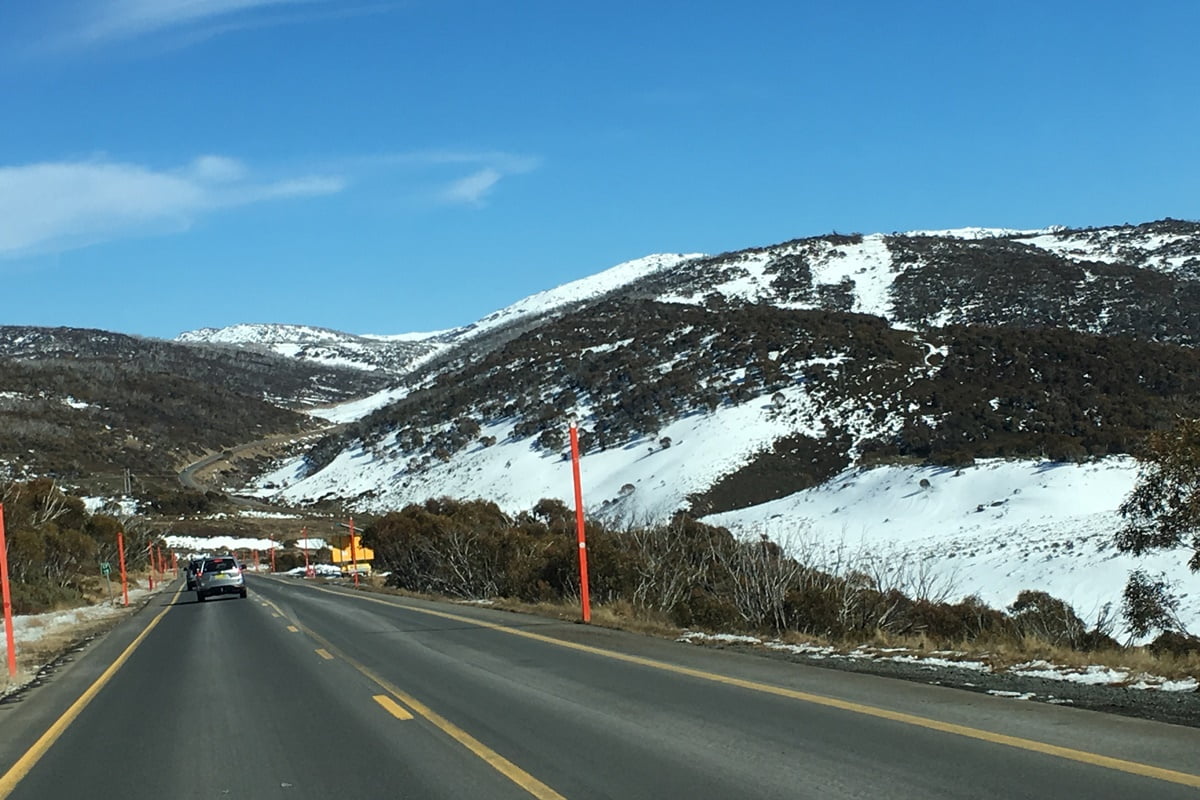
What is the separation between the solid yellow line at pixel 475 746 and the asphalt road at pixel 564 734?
0.03 m

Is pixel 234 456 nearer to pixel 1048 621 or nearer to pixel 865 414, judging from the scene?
pixel 865 414

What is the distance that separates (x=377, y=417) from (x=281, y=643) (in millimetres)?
103023

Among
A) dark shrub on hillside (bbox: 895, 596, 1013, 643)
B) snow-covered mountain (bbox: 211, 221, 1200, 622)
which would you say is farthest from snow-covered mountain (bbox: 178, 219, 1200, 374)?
dark shrub on hillside (bbox: 895, 596, 1013, 643)

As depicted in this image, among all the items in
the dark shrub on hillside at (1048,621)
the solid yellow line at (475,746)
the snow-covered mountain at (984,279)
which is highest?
the snow-covered mountain at (984,279)

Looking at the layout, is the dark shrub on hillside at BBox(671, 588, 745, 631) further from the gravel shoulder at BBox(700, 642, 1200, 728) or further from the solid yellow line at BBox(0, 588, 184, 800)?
the solid yellow line at BBox(0, 588, 184, 800)

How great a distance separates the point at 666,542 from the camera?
24.6 metres

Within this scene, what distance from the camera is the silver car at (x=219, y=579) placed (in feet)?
123

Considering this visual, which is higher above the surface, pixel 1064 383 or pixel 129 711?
pixel 1064 383

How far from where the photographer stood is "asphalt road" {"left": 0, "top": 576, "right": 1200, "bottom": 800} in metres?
7.05

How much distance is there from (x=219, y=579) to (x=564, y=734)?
31420 millimetres

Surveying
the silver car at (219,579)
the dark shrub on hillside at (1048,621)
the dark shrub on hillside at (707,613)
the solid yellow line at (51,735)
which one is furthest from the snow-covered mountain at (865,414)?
the solid yellow line at (51,735)

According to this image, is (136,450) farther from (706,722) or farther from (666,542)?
(706,722)

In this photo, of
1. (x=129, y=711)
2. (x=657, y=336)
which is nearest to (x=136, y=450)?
(x=657, y=336)

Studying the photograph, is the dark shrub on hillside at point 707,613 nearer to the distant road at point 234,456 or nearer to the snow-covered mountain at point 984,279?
the snow-covered mountain at point 984,279
